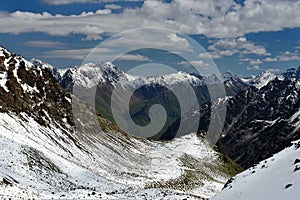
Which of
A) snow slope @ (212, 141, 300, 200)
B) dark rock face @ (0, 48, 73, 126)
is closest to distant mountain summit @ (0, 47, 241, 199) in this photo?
dark rock face @ (0, 48, 73, 126)

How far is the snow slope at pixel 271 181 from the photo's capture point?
82.0 ft

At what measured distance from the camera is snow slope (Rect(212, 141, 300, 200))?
25000 millimetres

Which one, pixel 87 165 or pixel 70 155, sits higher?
pixel 70 155

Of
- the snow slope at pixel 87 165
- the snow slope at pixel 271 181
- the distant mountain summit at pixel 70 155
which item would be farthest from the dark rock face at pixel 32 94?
the snow slope at pixel 271 181

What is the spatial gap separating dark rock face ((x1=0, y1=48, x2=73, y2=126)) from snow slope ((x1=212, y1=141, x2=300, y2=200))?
63244 millimetres

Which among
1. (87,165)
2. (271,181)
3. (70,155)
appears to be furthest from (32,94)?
(271,181)

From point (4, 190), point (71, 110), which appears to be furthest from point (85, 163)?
point (4, 190)

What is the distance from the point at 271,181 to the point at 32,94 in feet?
286

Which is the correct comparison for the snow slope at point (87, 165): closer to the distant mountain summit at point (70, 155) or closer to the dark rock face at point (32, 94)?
the distant mountain summit at point (70, 155)

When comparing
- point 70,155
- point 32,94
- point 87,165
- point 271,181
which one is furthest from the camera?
point 32,94

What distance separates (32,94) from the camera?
105m

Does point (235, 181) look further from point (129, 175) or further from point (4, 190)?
point (129, 175)

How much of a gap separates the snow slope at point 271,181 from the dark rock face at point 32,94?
Answer: 63244mm

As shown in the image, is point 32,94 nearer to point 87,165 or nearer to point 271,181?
point 87,165
